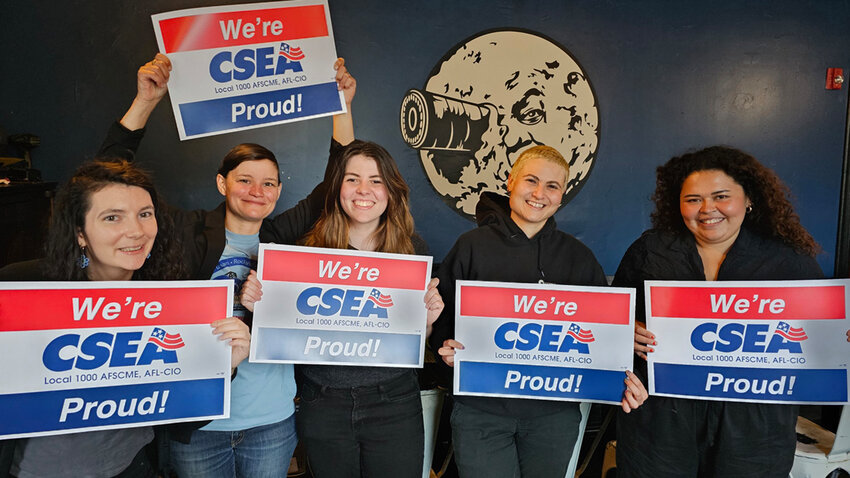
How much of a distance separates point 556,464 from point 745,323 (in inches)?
27.4

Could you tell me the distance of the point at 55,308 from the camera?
4.42 ft

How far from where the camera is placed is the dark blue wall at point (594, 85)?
3.09 m

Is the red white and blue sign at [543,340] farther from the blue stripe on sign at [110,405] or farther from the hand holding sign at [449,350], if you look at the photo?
the blue stripe on sign at [110,405]

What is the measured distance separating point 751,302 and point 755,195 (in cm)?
33

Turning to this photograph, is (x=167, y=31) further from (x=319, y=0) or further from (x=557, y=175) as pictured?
(x=557, y=175)

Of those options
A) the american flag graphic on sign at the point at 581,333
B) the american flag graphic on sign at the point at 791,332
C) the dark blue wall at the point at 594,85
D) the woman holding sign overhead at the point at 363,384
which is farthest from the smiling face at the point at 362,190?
the dark blue wall at the point at 594,85

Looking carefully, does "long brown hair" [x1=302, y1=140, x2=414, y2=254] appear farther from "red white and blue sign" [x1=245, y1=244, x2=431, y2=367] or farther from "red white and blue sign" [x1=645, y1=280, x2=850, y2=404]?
"red white and blue sign" [x1=645, y1=280, x2=850, y2=404]

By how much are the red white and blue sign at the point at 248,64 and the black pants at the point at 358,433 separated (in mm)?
902

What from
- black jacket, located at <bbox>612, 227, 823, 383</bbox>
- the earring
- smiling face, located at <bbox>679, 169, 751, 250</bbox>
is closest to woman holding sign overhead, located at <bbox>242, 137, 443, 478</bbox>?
the earring

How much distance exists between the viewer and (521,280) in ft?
5.85

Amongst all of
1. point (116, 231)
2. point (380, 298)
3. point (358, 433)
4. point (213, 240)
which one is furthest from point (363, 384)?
point (116, 231)

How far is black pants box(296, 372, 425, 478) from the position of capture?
1574 millimetres

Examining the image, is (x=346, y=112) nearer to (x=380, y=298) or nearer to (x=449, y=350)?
(x=380, y=298)

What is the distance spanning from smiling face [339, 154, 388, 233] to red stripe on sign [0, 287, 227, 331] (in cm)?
43
